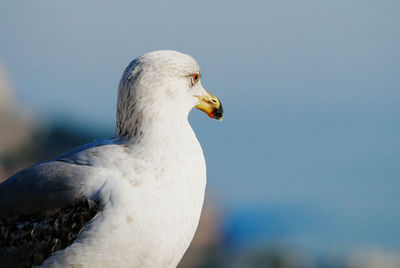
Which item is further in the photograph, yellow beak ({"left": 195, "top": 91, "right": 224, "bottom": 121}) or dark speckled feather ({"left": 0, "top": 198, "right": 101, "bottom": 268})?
yellow beak ({"left": 195, "top": 91, "right": 224, "bottom": 121})

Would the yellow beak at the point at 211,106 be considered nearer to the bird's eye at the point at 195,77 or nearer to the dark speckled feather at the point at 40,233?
the bird's eye at the point at 195,77

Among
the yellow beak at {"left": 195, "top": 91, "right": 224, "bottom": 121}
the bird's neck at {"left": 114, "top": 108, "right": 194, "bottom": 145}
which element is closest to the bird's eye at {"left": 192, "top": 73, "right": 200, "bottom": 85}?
the yellow beak at {"left": 195, "top": 91, "right": 224, "bottom": 121}

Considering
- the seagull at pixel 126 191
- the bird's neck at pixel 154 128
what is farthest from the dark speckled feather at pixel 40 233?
the bird's neck at pixel 154 128

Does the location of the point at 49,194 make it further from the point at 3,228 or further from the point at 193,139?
the point at 193,139

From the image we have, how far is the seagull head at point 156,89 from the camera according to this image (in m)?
4.82

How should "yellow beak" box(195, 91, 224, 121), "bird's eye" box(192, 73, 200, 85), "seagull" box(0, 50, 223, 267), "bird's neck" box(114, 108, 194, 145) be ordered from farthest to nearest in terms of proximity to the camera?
1. "yellow beak" box(195, 91, 224, 121)
2. "bird's eye" box(192, 73, 200, 85)
3. "bird's neck" box(114, 108, 194, 145)
4. "seagull" box(0, 50, 223, 267)

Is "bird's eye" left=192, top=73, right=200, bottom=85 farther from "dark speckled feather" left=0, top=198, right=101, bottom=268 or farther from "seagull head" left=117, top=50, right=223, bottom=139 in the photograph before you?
"dark speckled feather" left=0, top=198, right=101, bottom=268

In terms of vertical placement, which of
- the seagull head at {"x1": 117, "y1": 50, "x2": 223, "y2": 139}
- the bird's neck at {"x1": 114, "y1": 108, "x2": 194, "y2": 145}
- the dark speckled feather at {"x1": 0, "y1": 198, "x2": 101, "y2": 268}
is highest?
the seagull head at {"x1": 117, "y1": 50, "x2": 223, "y2": 139}

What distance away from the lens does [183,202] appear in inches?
181

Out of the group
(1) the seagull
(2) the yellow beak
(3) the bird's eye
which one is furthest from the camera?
(2) the yellow beak

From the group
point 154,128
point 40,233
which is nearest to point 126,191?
point 154,128

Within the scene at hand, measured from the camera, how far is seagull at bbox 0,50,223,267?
441cm

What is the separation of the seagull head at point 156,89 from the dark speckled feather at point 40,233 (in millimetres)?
815

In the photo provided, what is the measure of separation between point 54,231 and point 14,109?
3533 centimetres
